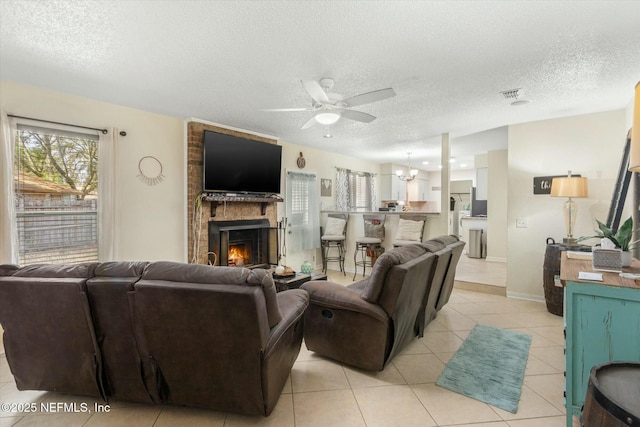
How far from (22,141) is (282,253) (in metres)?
3.90

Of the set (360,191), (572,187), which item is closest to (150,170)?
(360,191)

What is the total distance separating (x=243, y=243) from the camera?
5.19 meters

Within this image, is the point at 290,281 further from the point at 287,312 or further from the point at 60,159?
the point at 60,159

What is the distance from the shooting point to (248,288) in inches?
65.0

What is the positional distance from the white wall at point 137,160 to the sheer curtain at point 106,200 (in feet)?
0.23

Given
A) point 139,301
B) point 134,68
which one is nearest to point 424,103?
point 134,68

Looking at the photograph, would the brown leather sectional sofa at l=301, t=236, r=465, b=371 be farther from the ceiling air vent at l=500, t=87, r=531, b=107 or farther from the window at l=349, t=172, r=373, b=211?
the window at l=349, t=172, r=373, b=211

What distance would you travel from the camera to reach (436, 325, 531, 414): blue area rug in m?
2.24

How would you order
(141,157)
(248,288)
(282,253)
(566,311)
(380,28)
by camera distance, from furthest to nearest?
1. (282,253)
2. (141,157)
3. (380,28)
4. (566,311)
5. (248,288)

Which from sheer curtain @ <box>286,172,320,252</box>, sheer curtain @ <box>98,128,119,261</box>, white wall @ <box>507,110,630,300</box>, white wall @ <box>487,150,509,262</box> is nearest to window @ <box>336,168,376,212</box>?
sheer curtain @ <box>286,172,320,252</box>

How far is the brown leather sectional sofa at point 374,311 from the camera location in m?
2.34

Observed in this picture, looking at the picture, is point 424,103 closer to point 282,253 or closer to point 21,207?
point 282,253

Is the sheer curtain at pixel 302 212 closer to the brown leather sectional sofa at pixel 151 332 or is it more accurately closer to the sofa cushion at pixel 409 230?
the sofa cushion at pixel 409 230

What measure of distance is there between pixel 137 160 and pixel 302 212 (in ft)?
10.1
